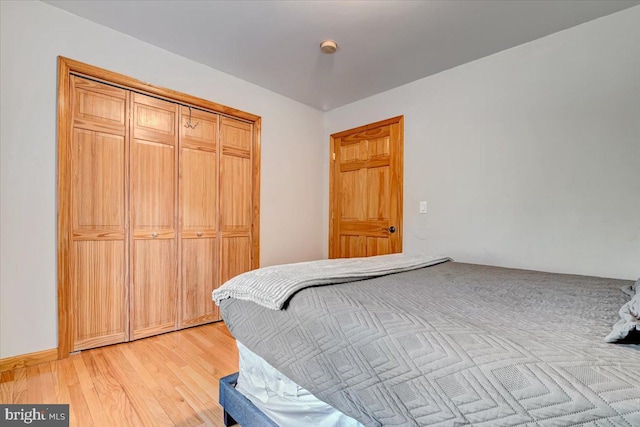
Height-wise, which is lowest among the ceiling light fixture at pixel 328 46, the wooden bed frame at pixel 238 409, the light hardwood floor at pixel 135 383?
the light hardwood floor at pixel 135 383

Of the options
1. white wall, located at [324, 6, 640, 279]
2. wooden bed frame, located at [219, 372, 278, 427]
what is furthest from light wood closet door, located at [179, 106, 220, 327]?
white wall, located at [324, 6, 640, 279]

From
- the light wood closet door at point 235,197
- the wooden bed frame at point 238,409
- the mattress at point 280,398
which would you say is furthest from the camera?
the light wood closet door at point 235,197

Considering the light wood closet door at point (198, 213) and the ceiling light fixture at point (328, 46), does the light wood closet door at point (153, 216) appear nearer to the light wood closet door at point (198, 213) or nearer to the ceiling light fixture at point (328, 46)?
the light wood closet door at point (198, 213)

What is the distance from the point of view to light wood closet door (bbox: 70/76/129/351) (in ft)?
7.06

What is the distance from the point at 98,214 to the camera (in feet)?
7.38

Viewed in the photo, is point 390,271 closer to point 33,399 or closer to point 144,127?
point 33,399

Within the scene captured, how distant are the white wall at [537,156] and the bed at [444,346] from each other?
88cm

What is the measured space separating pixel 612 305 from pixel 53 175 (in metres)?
3.11

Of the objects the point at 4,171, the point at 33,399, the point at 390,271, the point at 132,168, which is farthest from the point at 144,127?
the point at 390,271

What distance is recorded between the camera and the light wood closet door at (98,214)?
2152mm

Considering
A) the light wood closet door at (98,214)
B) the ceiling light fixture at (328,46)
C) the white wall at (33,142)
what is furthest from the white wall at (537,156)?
the white wall at (33,142)

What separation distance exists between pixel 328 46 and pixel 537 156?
6.03ft

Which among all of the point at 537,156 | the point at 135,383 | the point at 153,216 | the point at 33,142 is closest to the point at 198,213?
the point at 153,216

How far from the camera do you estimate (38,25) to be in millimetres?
1978
